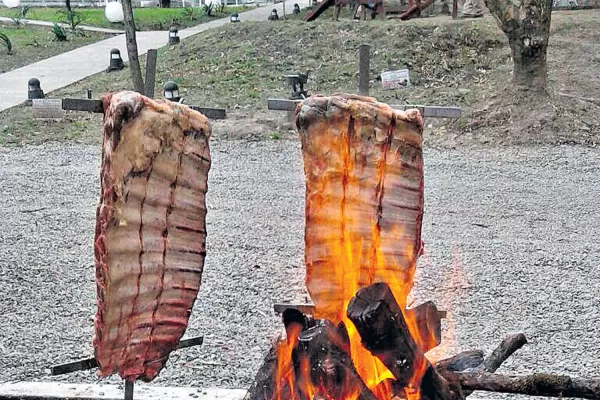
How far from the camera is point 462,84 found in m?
11.9

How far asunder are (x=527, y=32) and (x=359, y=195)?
8088mm

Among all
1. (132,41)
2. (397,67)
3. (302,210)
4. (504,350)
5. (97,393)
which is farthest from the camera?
(397,67)

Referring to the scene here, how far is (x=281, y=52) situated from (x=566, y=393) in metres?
11.5

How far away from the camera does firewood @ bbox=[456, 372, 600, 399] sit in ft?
9.09

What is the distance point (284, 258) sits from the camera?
604 centimetres

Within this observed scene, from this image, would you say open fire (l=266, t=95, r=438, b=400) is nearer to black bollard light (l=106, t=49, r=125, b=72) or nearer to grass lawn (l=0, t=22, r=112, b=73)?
black bollard light (l=106, t=49, r=125, b=72)

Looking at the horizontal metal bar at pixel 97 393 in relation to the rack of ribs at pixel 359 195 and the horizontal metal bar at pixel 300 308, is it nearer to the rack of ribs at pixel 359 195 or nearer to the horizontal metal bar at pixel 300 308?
the horizontal metal bar at pixel 300 308

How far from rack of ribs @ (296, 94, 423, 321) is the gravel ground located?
5.45 feet

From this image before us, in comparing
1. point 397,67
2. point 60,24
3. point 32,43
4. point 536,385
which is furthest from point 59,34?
point 536,385

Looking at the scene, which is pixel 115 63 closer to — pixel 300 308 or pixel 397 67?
pixel 397 67

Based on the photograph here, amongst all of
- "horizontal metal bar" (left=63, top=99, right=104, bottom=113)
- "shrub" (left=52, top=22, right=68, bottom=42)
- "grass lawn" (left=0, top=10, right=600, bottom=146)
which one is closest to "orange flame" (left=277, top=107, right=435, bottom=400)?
"horizontal metal bar" (left=63, top=99, right=104, bottom=113)

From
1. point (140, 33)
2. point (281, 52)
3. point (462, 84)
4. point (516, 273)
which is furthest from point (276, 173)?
point (140, 33)

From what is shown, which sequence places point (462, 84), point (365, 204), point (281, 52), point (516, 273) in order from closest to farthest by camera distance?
point (365, 204) → point (516, 273) → point (462, 84) → point (281, 52)

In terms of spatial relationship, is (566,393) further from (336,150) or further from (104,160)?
(104,160)
